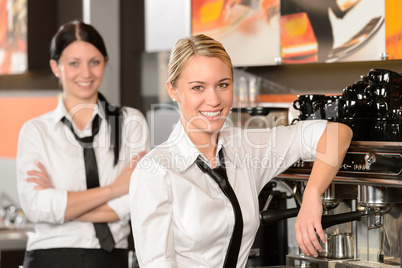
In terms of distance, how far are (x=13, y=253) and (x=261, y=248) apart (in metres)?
1.79

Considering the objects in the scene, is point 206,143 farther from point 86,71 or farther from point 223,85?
point 86,71

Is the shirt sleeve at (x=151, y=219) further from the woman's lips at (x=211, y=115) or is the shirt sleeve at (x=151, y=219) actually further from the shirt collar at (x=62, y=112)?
the shirt collar at (x=62, y=112)

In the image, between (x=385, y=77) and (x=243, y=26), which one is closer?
(x=385, y=77)

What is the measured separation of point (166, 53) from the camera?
339 centimetres

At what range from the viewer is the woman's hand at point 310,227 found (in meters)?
1.42

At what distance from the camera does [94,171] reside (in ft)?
6.84

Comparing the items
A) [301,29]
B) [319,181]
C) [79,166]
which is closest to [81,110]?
[79,166]

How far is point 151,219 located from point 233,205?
A: 20 centimetres

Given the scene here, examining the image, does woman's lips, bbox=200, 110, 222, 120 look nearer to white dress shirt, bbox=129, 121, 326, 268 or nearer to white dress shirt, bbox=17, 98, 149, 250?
white dress shirt, bbox=129, 121, 326, 268

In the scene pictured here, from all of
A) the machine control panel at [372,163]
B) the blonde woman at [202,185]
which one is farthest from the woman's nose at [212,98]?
the machine control panel at [372,163]

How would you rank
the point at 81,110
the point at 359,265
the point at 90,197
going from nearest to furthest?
the point at 359,265, the point at 90,197, the point at 81,110

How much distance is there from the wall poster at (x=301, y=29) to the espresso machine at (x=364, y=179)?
280mm

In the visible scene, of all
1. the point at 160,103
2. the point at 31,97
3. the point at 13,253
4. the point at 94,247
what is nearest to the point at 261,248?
the point at 94,247

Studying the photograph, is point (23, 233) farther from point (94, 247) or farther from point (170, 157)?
A: point (170, 157)
